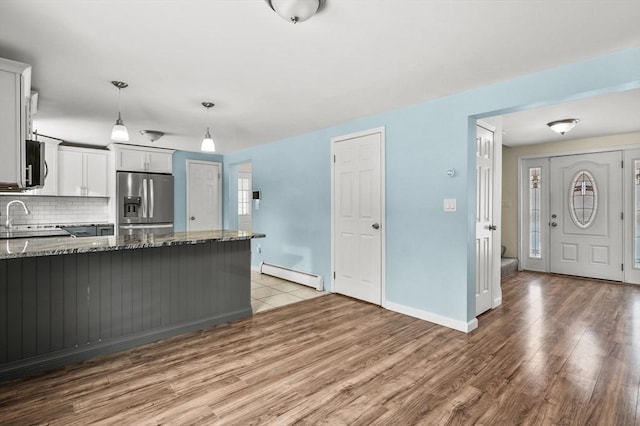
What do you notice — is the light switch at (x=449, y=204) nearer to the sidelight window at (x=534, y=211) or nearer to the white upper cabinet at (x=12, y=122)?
the white upper cabinet at (x=12, y=122)

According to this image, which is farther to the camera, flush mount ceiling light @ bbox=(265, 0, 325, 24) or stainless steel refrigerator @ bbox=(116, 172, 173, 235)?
stainless steel refrigerator @ bbox=(116, 172, 173, 235)

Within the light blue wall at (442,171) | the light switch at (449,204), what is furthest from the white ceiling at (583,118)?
the light switch at (449,204)

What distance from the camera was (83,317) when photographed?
2625 millimetres

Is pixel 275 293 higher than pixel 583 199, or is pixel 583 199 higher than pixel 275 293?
pixel 583 199

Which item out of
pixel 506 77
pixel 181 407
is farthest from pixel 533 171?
pixel 181 407

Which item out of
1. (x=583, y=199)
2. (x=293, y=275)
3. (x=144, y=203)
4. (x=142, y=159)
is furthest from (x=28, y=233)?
(x=583, y=199)

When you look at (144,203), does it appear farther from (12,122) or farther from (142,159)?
(12,122)

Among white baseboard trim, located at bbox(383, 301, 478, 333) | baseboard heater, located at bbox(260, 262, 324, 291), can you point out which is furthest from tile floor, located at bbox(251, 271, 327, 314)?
white baseboard trim, located at bbox(383, 301, 478, 333)

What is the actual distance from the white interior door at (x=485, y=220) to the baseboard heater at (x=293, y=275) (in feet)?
6.85

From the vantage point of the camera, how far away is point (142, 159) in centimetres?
580

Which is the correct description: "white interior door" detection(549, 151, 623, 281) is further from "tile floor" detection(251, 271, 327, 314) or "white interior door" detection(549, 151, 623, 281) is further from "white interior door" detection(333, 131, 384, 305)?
"tile floor" detection(251, 271, 327, 314)

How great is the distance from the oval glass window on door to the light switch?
3744 millimetres

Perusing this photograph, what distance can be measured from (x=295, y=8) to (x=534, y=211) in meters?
5.96

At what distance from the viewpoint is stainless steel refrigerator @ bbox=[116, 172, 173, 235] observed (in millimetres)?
5578
